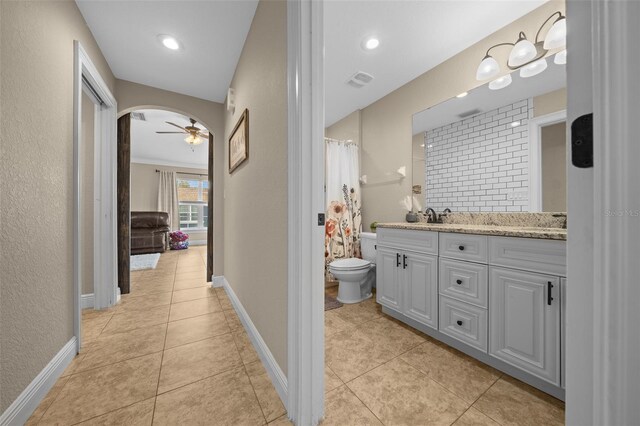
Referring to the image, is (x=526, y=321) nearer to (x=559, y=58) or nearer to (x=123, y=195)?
(x=559, y=58)

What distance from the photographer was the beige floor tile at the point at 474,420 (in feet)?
3.44

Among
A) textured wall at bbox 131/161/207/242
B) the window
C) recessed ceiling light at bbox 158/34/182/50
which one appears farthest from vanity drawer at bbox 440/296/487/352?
textured wall at bbox 131/161/207/242

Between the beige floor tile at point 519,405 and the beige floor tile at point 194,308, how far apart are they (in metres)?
2.10

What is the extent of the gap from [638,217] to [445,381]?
1.37 metres

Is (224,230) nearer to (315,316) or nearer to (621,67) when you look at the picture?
(315,316)

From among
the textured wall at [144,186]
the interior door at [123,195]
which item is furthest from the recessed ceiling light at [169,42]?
the textured wall at [144,186]

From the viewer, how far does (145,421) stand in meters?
1.06

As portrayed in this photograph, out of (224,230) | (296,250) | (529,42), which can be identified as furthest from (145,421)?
(529,42)

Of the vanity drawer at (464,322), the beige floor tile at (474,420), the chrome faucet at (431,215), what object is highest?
the chrome faucet at (431,215)

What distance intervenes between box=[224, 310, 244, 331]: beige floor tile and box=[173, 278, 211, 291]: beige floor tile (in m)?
1.02

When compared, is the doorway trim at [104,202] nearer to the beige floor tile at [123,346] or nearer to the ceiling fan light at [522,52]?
the beige floor tile at [123,346]

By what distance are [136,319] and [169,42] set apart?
7.79 ft

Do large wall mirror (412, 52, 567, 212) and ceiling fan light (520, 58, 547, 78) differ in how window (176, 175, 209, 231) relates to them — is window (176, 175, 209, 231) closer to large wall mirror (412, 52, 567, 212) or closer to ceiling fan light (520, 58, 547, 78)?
large wall mirror (412, 52, 567, 212)

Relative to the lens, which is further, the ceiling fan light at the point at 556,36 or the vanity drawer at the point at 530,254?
the ceiling fan light at the point at 556,36
